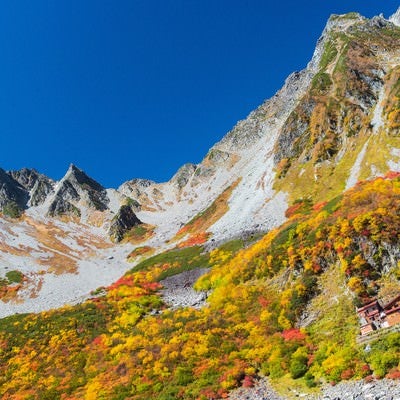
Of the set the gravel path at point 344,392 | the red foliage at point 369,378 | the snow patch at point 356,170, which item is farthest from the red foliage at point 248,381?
the snow patch at point 356,170

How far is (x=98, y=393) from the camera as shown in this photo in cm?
3139

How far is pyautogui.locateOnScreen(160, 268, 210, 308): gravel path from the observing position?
173ft

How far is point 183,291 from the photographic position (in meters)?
61.4

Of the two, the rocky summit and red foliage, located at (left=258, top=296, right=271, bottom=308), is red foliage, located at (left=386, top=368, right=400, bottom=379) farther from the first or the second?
red foliage, located at (left=258, top=296, right=271, bottom=308)

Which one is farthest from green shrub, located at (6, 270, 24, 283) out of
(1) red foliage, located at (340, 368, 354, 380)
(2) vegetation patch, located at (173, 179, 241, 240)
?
(1) red foliage, located at (340, 368, 354, 380)

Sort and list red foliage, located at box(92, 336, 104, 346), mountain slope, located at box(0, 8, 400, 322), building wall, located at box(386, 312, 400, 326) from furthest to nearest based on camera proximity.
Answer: mountain slope, located at box(0, 8, 400, 322)
red foliage, located at box(92, 336, 104, 346)
building wall, located at box(386, 312, 400, 326)

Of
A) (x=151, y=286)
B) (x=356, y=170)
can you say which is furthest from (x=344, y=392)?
A: (x=356, y=170)

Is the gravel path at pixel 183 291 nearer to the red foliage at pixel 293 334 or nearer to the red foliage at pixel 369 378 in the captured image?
the red foliage at pixel 293 334

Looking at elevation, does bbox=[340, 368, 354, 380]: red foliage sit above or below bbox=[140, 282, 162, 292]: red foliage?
below

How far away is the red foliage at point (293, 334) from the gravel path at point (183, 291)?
18.5 metres

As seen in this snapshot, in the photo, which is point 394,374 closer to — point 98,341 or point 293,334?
point 293,334

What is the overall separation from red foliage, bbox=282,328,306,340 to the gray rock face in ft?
458

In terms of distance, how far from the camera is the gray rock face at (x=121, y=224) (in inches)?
6668

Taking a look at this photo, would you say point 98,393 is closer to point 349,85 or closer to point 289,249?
point 289,249
